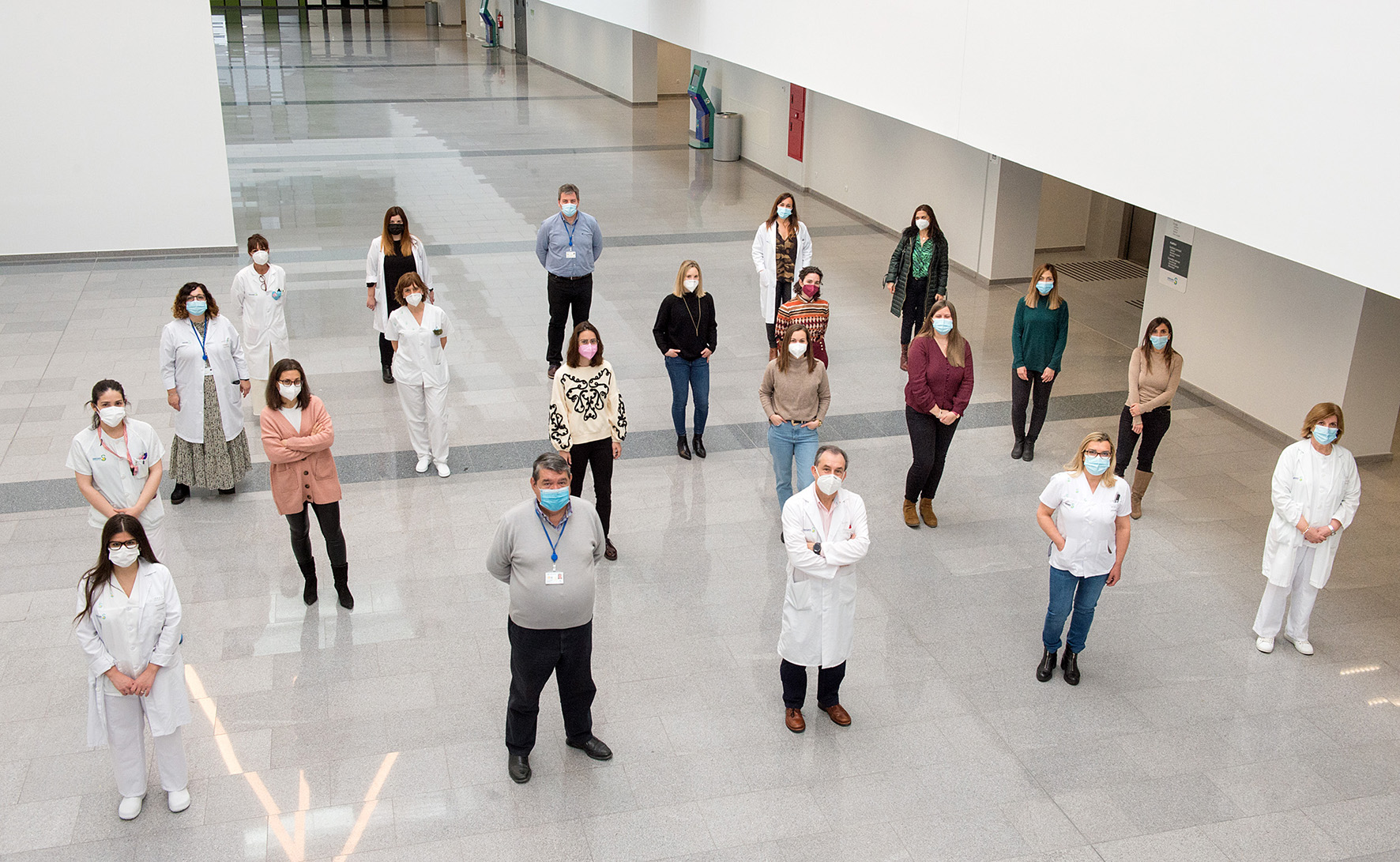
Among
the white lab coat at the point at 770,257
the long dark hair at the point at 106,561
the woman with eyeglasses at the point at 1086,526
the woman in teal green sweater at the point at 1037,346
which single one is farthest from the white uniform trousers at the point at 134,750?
the white lab coat at the point at 770,257

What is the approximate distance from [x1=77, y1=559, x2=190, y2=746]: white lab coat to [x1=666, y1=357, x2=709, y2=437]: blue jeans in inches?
167

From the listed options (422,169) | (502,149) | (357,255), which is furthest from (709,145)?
(357,255)

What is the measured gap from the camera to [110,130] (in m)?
13.3

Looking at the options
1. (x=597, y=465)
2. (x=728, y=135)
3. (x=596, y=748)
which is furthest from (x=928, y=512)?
(x=728, y=135)

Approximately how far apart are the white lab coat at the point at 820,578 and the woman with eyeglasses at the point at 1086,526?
106 cm

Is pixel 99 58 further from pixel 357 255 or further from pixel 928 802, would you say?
pixel 928 802

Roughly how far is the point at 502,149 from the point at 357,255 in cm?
777

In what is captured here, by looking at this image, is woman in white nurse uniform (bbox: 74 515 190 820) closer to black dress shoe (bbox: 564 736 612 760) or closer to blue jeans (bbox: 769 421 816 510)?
black dress shoe (bbox: 564 736 612 760)

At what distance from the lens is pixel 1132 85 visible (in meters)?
7.43

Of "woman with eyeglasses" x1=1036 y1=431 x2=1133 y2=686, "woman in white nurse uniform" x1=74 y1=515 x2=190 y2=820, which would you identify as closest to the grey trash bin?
"woman with eyeglasses" x1=1036 y1=431 x2=1133 y2=686

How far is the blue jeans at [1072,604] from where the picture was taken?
5824 millimetres

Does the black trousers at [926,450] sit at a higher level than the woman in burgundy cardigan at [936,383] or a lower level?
lower

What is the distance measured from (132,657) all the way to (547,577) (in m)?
1.69

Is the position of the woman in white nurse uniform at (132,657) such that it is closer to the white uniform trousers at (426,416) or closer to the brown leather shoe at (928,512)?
the white uniform trousers at (426,416)
